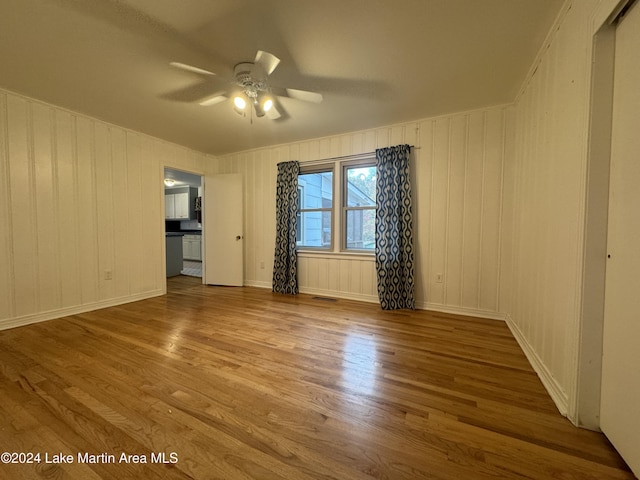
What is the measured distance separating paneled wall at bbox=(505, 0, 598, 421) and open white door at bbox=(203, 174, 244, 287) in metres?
3.93

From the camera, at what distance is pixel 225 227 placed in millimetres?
4402

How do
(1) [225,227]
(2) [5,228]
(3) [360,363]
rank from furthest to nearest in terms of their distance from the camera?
(1) [225,227] < (2) [5,228] < (3) [360,363]

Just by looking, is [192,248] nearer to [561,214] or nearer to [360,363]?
[360,363]

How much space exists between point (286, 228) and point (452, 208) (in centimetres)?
236

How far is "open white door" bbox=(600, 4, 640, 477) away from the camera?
995mm

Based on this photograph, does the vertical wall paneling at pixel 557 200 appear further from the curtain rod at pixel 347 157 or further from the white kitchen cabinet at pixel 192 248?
the white kitchen cabinet at pixel 192 248

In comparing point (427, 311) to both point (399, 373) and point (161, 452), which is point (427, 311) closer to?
point (399, 373)

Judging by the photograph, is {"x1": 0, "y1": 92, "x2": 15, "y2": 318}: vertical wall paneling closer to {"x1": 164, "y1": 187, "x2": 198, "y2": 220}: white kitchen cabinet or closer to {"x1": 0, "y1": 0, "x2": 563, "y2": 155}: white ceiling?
{"x1": 0, "y1": 0, "x2": 563, "y2": 155}: white ceiling

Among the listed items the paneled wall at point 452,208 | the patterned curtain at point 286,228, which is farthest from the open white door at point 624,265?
the patterned curtain at point 286,228

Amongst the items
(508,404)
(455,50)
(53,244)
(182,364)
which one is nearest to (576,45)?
(455,50)

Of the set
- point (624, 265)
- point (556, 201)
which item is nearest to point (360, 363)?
point (624, 265)

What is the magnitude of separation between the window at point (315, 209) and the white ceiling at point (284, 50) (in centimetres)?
116

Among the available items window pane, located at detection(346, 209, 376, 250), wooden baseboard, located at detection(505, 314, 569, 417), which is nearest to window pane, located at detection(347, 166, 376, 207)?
window pane, located at detection(346, 209, 376, 250)

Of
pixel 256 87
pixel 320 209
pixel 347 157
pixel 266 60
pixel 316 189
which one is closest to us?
pixel 266 60
